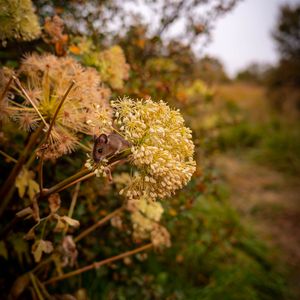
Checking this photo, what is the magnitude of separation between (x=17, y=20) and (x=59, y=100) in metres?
0.44

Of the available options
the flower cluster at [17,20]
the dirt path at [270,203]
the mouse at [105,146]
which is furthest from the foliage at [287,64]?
the mouse at [105,146]

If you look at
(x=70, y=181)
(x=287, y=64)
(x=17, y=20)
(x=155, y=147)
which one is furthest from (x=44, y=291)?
(x=287, y=64)

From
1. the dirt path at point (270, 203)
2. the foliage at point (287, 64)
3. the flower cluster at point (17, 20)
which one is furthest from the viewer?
the foliage at point (287, 64)

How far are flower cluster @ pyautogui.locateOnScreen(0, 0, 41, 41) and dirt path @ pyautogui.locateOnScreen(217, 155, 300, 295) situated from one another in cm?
355

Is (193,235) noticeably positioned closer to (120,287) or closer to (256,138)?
(120,287)

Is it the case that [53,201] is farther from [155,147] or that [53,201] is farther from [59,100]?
[155,147]

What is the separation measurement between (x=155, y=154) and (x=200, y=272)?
7.71 ft

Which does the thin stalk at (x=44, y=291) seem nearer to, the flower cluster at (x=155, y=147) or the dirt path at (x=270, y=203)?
the flower cluster at (x=155, y=147)

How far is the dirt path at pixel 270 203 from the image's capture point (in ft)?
13.9

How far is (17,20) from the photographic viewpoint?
1.45 m

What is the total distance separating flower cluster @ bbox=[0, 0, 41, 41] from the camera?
1.42 metres

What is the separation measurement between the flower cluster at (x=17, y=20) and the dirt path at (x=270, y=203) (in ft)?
11.6

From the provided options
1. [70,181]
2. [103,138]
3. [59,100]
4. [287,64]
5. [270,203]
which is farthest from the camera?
[287,64]

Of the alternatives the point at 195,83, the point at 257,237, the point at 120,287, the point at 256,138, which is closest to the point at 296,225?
the point at 257,237
